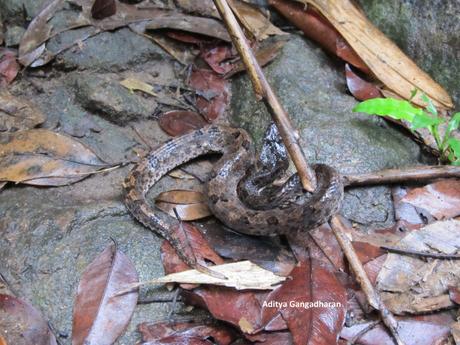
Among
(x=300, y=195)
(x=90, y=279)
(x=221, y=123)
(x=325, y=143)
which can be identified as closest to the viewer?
(x=90, y=279)

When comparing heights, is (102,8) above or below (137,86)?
above

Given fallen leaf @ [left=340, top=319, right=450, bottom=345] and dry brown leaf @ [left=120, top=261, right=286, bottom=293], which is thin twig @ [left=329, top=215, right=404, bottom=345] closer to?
fallen leaf @ [left=340, top=319, right=450, bottom=345]

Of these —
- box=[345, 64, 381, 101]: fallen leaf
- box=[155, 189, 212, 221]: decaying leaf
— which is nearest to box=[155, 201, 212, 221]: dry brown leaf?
box=[155, 189, 212, 221]: decaying leaf

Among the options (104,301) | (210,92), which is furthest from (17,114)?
(104,301)

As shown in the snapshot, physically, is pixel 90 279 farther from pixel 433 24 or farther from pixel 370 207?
pixel 433 24

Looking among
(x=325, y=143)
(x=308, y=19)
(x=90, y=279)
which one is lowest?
(x=90, y=279)

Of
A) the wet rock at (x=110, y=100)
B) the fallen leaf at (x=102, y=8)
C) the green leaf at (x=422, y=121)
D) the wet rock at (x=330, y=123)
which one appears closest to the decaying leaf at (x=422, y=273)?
the wet rock at (x=330, y=123)

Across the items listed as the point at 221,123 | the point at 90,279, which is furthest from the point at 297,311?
the point at 221,123

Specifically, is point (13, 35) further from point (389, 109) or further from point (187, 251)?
point (389, 109)

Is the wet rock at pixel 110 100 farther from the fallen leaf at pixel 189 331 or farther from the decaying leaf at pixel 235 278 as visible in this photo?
the fallen leaf at pixel 189 331
